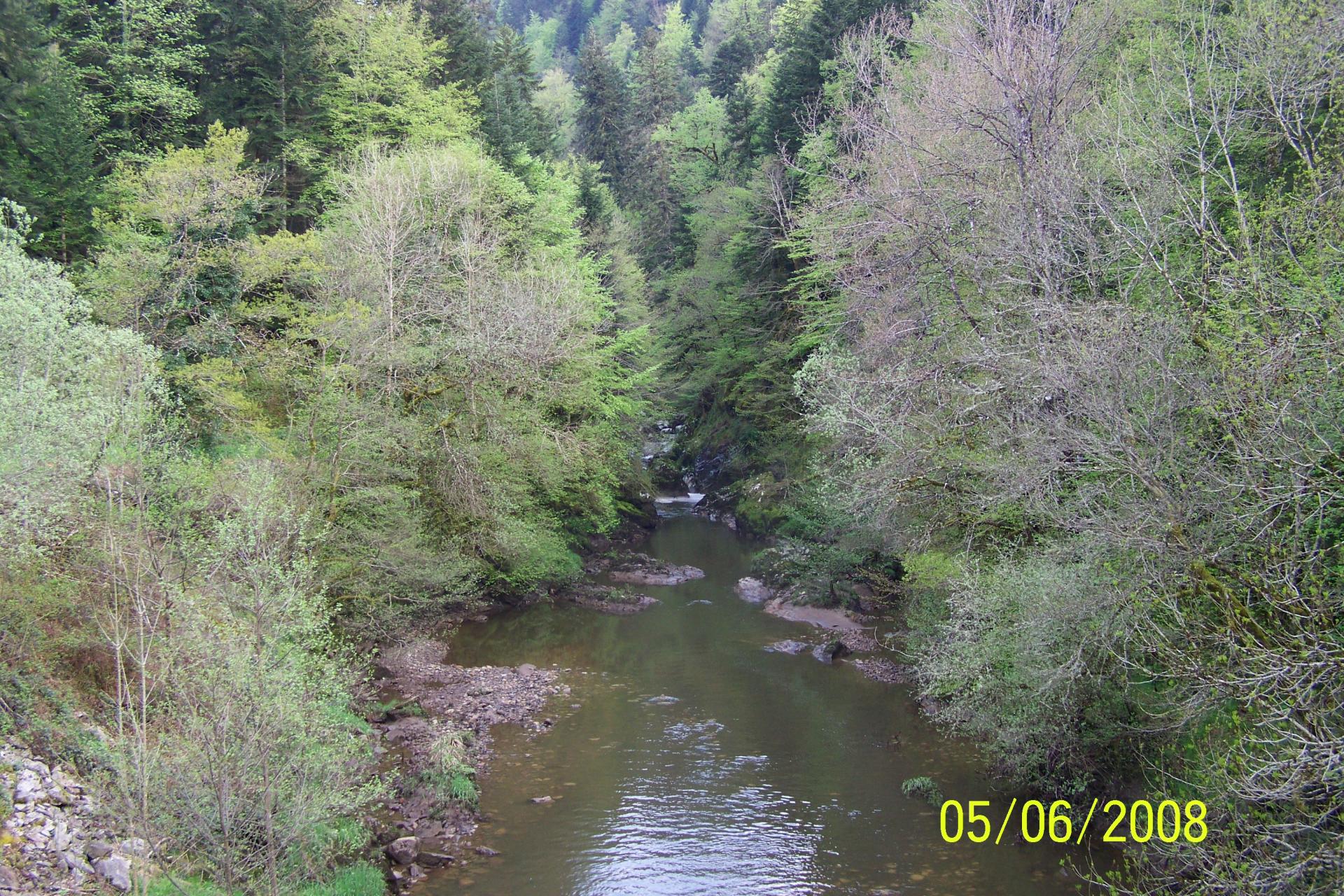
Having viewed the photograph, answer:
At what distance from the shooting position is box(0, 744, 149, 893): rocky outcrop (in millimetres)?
8000

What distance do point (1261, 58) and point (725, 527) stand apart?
25868mm

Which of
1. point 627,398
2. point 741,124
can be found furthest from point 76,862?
point 741,124

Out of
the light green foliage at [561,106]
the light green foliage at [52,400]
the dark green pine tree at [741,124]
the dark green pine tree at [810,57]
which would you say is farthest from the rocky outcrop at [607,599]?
the light green foliage at [561,106]

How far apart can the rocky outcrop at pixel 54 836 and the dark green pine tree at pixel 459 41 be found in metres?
27.2

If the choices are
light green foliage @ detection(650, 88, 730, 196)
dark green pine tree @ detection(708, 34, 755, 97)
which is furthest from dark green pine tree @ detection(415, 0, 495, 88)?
dark green pine tree @ detection(708, 34, 755, 97)

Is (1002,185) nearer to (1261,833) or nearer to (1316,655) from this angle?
(1316,655)

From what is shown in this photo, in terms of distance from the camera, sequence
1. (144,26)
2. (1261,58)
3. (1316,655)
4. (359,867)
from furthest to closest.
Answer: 1. (144,26)
2. (359,867)
3. (1261,58)
4. (1316,655)

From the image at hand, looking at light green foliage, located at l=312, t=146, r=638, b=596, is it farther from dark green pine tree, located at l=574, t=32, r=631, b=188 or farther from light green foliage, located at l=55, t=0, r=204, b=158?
dark green pine tree, located at l=574, t=32, r=631, b=188

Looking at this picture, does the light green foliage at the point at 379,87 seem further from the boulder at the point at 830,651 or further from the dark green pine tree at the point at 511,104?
the boulder at the point at 830,651

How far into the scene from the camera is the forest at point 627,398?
8.16 m

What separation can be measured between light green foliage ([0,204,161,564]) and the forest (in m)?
0.08

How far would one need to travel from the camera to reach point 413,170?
68.3ft

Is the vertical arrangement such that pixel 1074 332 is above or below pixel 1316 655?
above

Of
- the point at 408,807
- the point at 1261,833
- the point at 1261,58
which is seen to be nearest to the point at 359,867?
the point at 408,807
